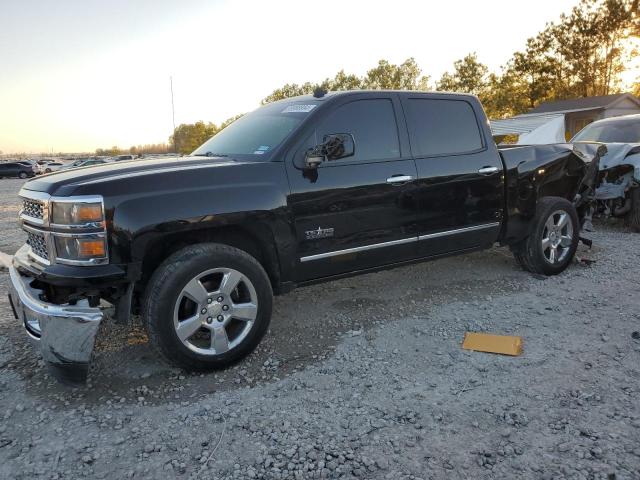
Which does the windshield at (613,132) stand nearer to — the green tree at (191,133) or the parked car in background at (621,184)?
the parked car in background at (621,184)

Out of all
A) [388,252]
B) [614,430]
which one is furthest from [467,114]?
[614,430]

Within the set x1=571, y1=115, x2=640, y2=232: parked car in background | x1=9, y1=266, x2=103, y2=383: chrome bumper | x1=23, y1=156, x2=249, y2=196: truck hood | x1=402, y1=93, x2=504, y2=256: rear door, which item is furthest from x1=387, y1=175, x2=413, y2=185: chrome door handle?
x1=571, y1=115, x2=640, y2=232: parked car in background

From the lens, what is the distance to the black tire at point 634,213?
731 centimetres

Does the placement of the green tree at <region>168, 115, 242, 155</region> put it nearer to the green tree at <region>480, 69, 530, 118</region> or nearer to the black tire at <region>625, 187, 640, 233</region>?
the green tree at <region>480, 69, 530, 118</region>

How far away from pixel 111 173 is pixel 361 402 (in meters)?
2.20

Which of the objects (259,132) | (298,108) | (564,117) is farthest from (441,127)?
(564,117)

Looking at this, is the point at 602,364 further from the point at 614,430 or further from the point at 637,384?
the point at 614,430

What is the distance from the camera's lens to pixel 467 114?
15.7 feet

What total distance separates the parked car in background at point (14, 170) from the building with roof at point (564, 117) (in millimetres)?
37196

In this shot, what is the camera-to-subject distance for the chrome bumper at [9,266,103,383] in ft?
9.41

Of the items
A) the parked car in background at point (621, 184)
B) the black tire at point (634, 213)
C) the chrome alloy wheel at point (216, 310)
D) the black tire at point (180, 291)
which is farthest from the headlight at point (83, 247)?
the black tire at point (634, 213)

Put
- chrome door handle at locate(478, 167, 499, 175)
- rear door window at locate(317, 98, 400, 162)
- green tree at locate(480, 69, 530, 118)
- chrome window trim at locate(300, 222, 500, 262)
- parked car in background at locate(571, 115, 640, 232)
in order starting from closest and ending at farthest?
chrome window trim at locate(300, 222, 500, 262), rear door window at locate(317, 98, 400, 162), chrome door handle at locate(478, 167, 499, 175), parked car in background at locate(571, 115, 640, 232), green tree at locate(480, 69, 530, 118)

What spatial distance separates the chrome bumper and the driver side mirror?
1750 millimetres

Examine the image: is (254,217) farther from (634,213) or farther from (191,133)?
(191,133)
